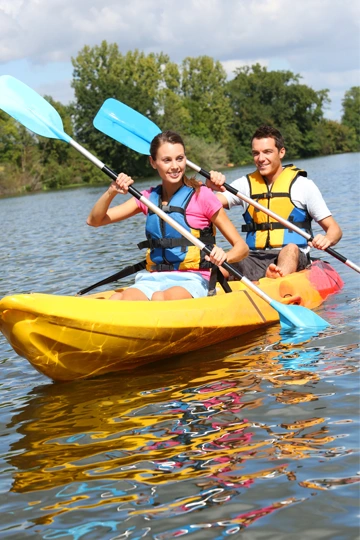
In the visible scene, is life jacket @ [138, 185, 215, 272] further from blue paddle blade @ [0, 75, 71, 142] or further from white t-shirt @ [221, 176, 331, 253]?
white t-shirt @ [221, 176, 331, 253]

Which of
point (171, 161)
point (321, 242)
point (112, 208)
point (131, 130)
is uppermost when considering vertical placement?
point (131, 130)

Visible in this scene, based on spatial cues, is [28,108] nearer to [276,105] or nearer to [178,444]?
[178,444]

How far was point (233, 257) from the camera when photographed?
16.0 ft

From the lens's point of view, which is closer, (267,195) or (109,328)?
(109,328)

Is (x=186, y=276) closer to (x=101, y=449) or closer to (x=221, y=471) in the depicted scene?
(x=101, y=449)

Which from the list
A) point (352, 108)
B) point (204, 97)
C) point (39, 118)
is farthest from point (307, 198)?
point (352, 108)

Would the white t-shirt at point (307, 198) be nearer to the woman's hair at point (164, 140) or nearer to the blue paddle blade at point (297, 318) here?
the blue paddle blade at point (297, 318)

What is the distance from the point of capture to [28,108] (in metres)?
5.69

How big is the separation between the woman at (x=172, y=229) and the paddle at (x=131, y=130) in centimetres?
96

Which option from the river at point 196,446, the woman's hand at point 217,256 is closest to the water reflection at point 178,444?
the river at point 196,446

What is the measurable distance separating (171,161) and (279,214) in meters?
1.65

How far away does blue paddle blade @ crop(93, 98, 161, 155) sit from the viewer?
602 cm

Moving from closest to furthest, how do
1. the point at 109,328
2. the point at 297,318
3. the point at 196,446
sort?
1. the point at 196,446
2. the point at 109,328
3. the point at 297,318

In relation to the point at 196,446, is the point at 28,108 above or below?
above
